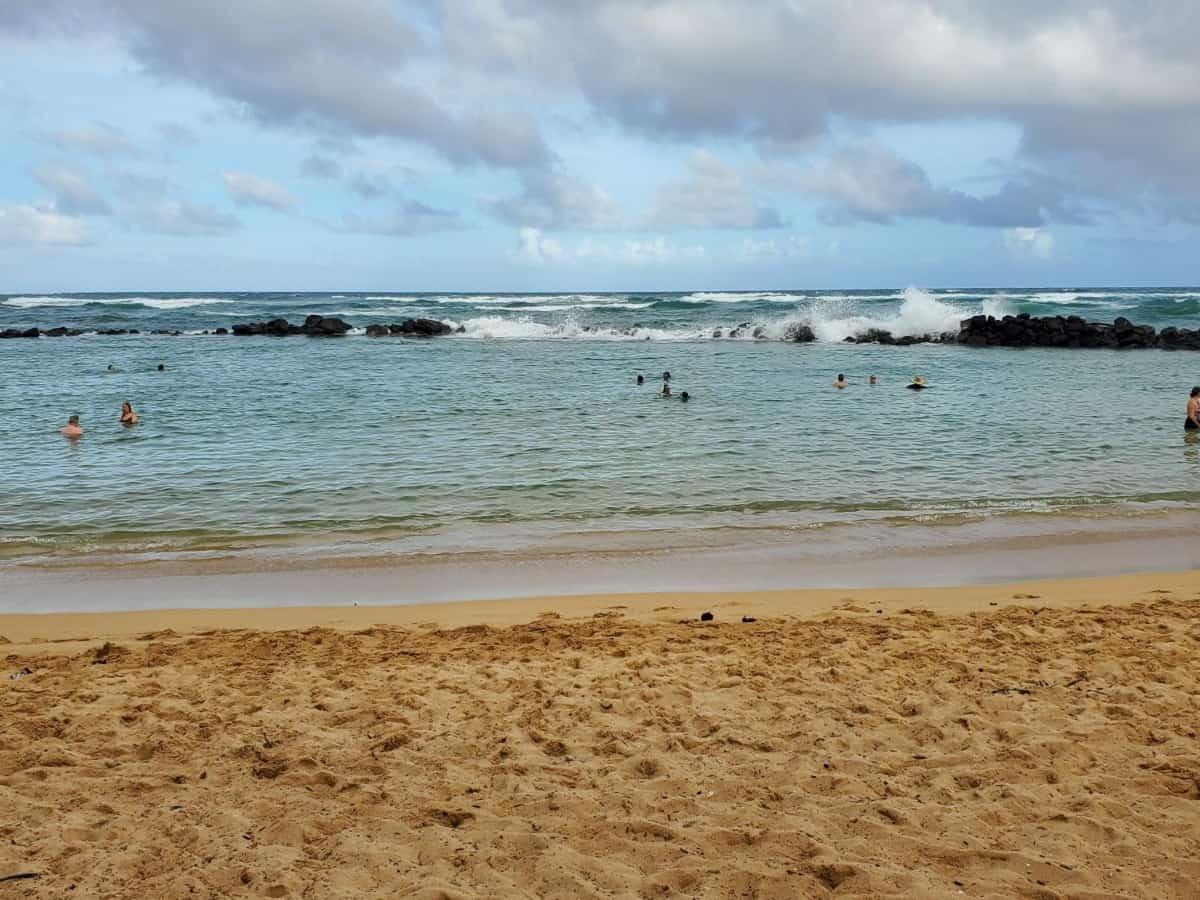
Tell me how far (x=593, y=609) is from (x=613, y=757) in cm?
291

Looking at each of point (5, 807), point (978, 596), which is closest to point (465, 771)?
point (5, 807)

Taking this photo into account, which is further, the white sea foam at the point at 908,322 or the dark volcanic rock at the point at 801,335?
the dark volcanic rock at the point at 801,335

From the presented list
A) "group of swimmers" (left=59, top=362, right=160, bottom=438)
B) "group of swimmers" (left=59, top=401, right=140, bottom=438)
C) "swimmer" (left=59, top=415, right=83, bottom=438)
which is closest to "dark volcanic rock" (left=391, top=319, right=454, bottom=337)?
"group of swimmers" (left=59, top=362, right=160, bottom=438)

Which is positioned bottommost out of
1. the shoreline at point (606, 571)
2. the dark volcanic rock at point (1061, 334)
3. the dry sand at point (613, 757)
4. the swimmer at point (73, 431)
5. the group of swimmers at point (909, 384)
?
the shoreline at point (606, 571)

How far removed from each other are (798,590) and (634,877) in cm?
474

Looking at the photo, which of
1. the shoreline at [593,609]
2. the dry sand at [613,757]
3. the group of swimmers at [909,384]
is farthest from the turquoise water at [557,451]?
the dry sand at [613,757]

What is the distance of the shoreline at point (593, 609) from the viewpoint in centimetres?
702

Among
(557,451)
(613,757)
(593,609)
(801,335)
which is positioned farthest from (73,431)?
(801,335)

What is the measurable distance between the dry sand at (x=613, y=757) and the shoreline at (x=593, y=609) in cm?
11

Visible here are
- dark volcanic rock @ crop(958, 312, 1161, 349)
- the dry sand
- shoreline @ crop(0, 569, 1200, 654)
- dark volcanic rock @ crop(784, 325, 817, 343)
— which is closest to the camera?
the dry sand

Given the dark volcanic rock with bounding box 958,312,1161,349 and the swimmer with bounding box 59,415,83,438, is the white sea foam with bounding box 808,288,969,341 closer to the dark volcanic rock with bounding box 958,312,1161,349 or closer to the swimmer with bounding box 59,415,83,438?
the dark volcanic rock with bounding box 958,312,1161,349

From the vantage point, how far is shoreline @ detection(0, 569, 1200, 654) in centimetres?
702

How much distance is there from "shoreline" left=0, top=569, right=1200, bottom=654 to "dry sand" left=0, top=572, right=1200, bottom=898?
112 millimetres

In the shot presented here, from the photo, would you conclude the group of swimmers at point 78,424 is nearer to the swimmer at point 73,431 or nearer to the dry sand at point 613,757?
the swimmer at point 73,431
